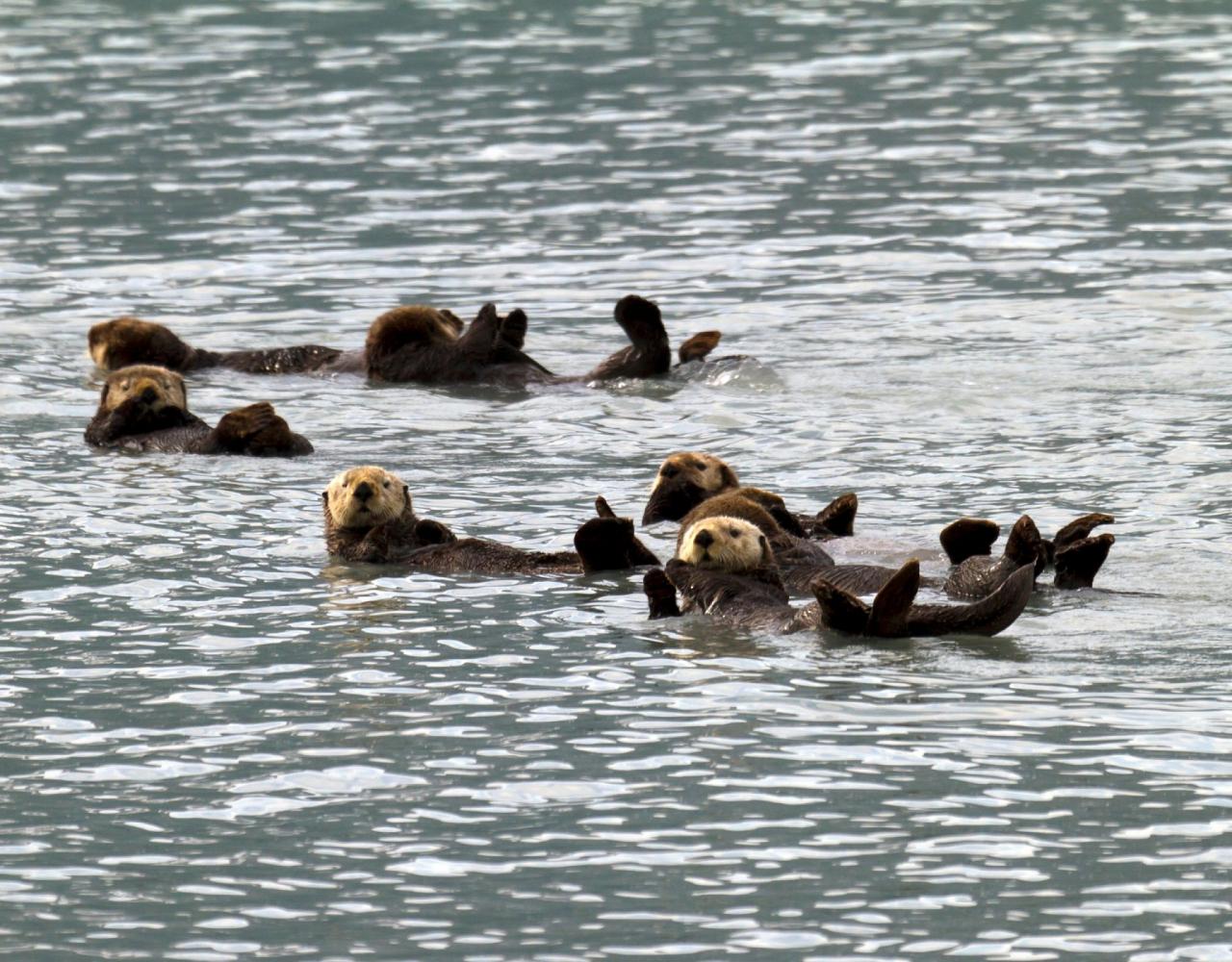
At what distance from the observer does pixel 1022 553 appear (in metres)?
7.25

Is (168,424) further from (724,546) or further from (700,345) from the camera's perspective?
(724,546)

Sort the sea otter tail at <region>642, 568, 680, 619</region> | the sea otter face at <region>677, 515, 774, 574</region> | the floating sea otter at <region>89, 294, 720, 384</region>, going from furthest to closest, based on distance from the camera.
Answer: the floating sea otter at <region>89, 294, 720, 384</region> → the sea otter face at <region>677, 515, 774, 574</region> → the sea otter tail at <region>642, 568, 680, 619</region>

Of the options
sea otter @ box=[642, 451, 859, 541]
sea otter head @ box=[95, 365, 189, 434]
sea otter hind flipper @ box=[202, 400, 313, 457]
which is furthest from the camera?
sea otter head @ box=[95, 365, 189, 434]

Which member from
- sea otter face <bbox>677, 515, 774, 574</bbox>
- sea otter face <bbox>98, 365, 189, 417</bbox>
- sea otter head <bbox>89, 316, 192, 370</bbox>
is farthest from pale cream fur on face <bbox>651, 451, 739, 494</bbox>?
sea otter head <bbox>89, 316, 192, 370</bbox>

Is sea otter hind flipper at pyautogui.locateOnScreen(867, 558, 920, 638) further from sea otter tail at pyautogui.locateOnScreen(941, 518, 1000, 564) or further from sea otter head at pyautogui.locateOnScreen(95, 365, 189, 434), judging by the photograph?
sea otter head at pyautogui.locateOnScreen(95, 365, 189, 434)

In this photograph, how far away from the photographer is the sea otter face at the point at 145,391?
10.2m

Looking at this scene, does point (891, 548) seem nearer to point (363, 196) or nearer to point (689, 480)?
point (689, 480)

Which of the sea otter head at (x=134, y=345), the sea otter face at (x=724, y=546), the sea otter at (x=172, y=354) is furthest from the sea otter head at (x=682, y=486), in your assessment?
the sea otter head at (x=134, y=345)

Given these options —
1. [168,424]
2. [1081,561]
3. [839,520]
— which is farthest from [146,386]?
[1081,561]

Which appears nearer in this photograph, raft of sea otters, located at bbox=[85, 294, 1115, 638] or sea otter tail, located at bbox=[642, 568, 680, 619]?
raft of sea otters, located at bbox=[85, 294, 1115, 638]

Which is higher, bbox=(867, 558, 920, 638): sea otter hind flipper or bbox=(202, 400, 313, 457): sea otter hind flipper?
bbox=(867, 558, 920, 638): sea otter hind flipper

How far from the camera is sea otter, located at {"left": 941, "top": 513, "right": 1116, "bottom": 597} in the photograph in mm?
7234

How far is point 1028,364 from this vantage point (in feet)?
36.9

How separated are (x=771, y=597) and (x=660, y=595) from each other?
376 mm
